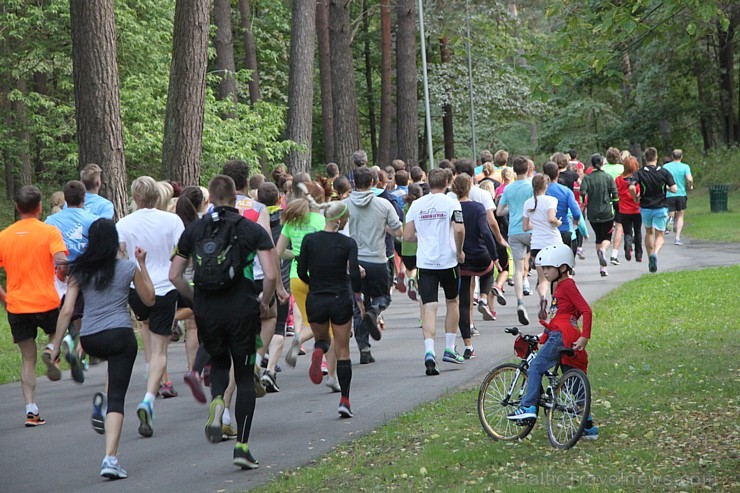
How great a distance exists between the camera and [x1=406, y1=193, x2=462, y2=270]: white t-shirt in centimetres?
1162

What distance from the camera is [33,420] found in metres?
9.80

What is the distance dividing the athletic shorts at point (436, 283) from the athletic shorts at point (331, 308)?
230 centimetres

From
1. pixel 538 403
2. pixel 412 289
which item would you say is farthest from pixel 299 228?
pixel 412 289

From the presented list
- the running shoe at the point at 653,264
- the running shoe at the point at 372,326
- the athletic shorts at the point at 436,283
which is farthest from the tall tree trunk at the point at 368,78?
the running shoe at the point at 372,326

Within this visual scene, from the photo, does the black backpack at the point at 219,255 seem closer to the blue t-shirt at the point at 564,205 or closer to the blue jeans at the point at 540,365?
the blue jeans at the point at 540,365

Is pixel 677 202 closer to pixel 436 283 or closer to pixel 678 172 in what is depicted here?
pixel 678 172

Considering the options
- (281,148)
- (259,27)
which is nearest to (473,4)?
(259,27)

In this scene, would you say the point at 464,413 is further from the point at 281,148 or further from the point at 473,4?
the point at 473,4

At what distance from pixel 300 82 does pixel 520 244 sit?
11.0m

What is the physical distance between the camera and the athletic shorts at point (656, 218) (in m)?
19.4

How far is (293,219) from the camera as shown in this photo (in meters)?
10.9

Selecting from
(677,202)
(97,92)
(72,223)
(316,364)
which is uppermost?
(97,92)

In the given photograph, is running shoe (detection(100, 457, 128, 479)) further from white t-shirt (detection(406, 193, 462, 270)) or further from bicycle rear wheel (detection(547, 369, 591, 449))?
white t-shirt (detection(406, 193, 462, 270))

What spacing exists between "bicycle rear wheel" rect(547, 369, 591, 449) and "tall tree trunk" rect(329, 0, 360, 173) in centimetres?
2165
